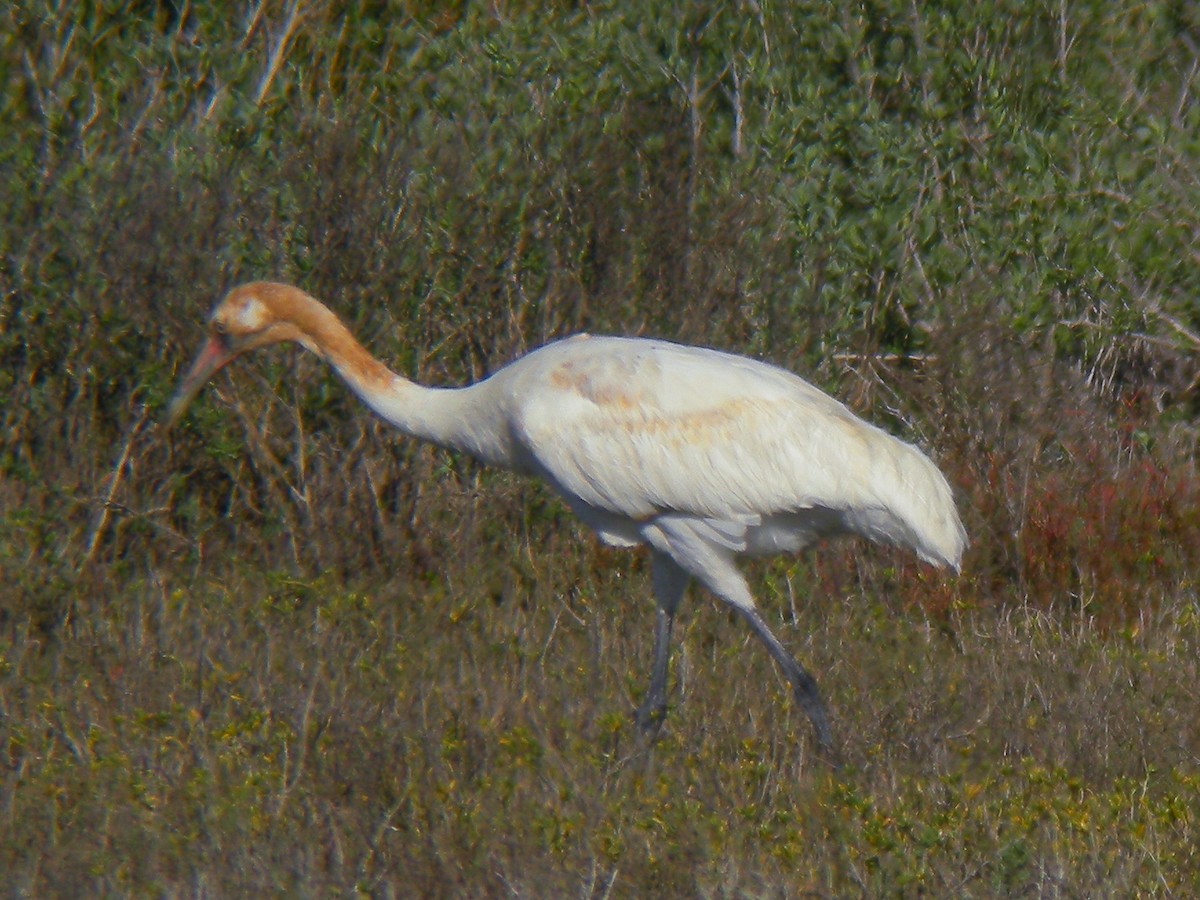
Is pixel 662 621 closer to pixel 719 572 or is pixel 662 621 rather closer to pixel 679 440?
pixel 719 572

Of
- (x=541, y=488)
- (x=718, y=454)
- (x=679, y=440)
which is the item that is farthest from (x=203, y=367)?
(x=718, y=454)

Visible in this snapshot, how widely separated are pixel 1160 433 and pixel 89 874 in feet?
18.1

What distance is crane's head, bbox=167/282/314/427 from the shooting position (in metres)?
6.70

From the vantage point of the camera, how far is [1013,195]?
945 centimetres

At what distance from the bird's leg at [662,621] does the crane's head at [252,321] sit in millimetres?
1423

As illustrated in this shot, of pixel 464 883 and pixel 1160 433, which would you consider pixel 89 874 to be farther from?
pixel 1160 433

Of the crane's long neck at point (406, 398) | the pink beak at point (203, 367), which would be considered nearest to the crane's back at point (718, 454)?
the crane's long neck at point (406, 398)

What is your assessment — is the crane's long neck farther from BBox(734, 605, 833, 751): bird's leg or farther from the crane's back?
BBox(734, 605, 833, 751): bird's leg

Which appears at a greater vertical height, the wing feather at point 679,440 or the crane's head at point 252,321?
the crane's head at point 252,321

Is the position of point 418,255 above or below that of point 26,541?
above

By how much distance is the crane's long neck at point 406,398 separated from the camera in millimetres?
6457

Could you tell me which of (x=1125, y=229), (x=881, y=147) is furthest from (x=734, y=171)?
(x=1125, y=229)

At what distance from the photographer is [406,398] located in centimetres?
657

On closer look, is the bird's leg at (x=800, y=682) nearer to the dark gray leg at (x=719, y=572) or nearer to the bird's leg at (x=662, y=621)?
the dark gray leg at (x=719, y=572)
